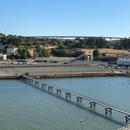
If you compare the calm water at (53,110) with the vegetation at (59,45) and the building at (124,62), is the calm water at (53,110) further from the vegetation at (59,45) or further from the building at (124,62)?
the vegetation at (59,45)

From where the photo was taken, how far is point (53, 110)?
361 inches

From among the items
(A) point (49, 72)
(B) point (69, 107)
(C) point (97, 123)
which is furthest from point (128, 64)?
(C) point (97, 123)

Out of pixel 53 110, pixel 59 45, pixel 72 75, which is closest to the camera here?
pixel 53 110

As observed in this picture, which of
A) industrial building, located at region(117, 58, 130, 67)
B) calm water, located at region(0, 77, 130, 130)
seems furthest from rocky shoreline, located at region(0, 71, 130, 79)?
industrial building, located at region(117, 58, 130, 67)

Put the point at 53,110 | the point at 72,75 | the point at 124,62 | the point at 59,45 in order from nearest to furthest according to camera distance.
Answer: the point at 53,110
the point at 72,75
the point at 124,62
the point at 59,45

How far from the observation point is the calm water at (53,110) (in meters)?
7.51

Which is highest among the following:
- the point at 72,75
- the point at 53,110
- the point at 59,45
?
the point at 59,45

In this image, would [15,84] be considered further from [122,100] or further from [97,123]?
[97,123]

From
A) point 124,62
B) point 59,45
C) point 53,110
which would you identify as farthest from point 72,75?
point 59,45

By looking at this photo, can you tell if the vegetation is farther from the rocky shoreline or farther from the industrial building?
the rocky shoreline

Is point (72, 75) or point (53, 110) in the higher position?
point (72, 75)

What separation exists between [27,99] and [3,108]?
1555 millimetres

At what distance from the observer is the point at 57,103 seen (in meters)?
10.3

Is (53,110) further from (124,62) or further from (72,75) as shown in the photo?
(124,62)
